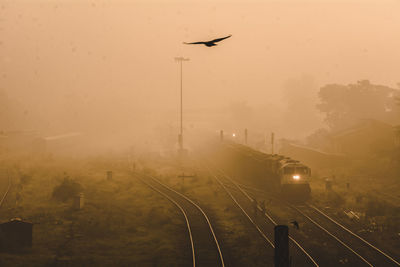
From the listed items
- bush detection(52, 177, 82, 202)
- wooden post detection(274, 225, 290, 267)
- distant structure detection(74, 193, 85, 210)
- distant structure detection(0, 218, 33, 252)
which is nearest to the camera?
wooden post detection(274, 225, 290, 267)

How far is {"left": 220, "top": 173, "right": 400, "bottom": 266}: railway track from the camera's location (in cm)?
1461

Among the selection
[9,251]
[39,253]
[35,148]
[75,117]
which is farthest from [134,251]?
[75,117]

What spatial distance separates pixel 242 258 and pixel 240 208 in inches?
306

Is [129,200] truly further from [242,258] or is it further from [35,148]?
[35,148]

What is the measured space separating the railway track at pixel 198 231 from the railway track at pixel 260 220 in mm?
2458

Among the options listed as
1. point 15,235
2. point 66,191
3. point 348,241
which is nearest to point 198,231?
point 348,241

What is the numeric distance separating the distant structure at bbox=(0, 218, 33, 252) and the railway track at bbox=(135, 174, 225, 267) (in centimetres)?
713

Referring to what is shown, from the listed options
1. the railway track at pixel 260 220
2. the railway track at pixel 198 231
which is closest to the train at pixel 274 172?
the railway track at pixel 260 220

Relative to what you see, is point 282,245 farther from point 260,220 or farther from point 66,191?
point 66,191

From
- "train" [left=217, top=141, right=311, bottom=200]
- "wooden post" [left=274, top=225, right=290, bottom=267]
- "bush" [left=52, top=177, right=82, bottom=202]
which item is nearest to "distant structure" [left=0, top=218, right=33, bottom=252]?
"bush" [left=52, top=177, right=82, bottom=202]

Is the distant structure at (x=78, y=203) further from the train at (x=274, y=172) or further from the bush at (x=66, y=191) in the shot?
the train at (x=274, y=172)

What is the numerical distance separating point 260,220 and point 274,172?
7308mm

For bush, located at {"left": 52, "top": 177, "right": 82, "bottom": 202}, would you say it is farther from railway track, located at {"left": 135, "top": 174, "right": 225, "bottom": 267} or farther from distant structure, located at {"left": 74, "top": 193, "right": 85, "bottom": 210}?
railway track, located at {"left": 135, "top": 174, "right": 225, "bottom": 267}

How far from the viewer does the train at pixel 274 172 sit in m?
24.8
